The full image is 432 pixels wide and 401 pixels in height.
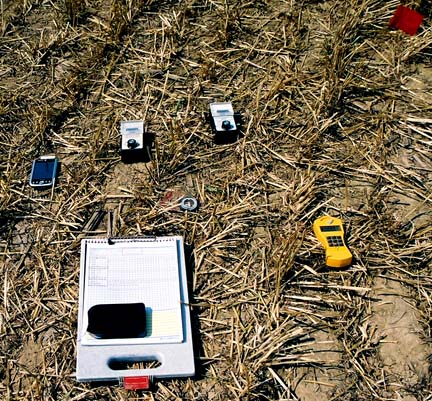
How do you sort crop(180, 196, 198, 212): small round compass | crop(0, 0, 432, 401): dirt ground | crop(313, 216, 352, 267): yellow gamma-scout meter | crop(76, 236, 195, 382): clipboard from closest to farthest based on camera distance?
crop(76, 236, 195, 382): clipboard
crop(0, 0, 432, 401): dirt ground
crop(313, 216, 352, 267): yellow gamma-scout meter
crop(180, 196, 198, 212): small round compass

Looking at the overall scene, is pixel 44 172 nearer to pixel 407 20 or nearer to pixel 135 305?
pixel 135 305

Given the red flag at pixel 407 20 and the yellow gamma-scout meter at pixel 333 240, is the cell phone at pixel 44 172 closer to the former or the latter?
the yellow gamma-scout meter at pixel 333 240

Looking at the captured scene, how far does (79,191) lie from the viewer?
3.48 meters

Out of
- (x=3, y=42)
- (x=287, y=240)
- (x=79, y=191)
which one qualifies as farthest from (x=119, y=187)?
(x=3, y=42)

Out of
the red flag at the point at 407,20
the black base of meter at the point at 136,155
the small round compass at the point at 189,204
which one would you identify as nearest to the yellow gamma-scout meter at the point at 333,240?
the small round compass at the point at 189,204

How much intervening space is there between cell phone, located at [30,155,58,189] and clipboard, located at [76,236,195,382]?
0.57 metres

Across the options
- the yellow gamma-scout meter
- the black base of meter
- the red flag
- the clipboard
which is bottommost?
the clipboard

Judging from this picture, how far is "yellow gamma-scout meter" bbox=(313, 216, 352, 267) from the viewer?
315 centimetres

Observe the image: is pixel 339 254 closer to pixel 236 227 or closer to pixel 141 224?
pixel 236 227

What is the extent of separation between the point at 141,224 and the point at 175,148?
0.63 meters

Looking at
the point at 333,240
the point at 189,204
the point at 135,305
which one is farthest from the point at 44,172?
the point at 333,240

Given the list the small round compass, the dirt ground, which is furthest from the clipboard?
the small round compass

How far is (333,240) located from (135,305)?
1189 mm

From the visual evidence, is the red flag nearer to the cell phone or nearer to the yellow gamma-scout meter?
the yellow gamma-scout meter
